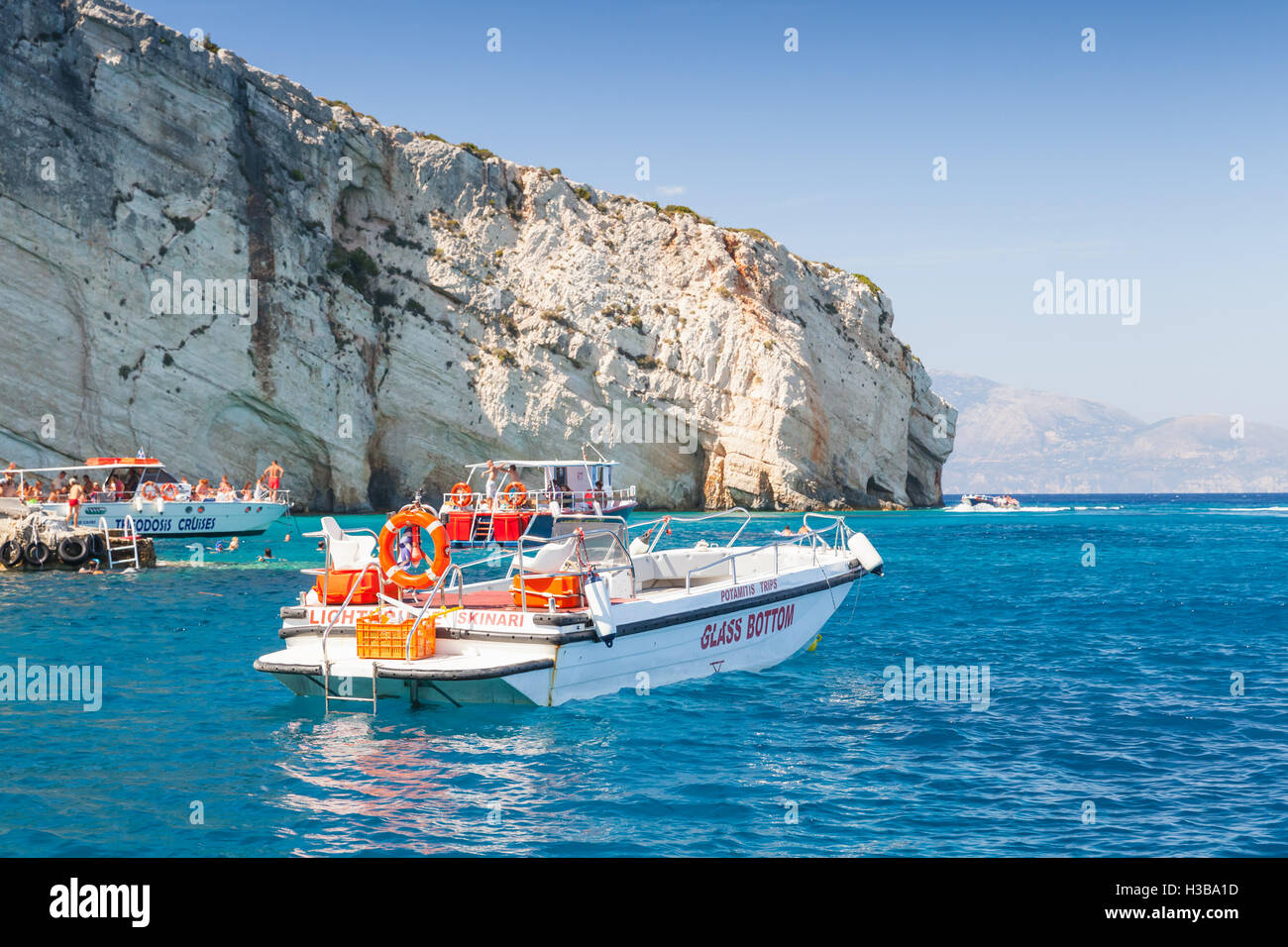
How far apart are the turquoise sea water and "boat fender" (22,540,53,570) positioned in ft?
43.9

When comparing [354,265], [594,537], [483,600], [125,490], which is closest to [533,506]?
[594,537]

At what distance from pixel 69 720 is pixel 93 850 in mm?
5148

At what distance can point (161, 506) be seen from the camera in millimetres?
43719

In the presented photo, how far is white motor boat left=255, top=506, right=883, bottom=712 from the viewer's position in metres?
12.8

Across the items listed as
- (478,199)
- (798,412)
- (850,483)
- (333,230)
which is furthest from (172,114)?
(850,483)

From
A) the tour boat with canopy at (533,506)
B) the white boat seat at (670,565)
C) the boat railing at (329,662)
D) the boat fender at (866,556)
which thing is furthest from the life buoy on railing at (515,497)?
the boat railing at (329,662)

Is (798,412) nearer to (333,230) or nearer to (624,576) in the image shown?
(333,230)

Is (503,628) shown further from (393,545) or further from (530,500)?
(530,500)

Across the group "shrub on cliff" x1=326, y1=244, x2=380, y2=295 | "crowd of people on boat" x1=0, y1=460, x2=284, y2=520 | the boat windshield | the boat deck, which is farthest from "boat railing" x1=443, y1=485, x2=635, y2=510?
the boat deck

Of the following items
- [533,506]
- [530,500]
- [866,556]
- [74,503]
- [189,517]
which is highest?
[74,503]

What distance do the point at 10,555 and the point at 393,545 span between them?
25227mm

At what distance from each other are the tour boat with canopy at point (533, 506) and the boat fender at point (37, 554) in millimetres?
13415

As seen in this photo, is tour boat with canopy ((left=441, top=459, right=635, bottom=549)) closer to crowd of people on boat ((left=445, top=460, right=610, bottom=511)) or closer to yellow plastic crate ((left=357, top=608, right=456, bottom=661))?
crowd of people on boat ((left=445, top=460, right=610, bottom=511))

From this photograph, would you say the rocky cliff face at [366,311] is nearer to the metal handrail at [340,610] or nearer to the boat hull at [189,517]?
the boat hull at [189,517]
